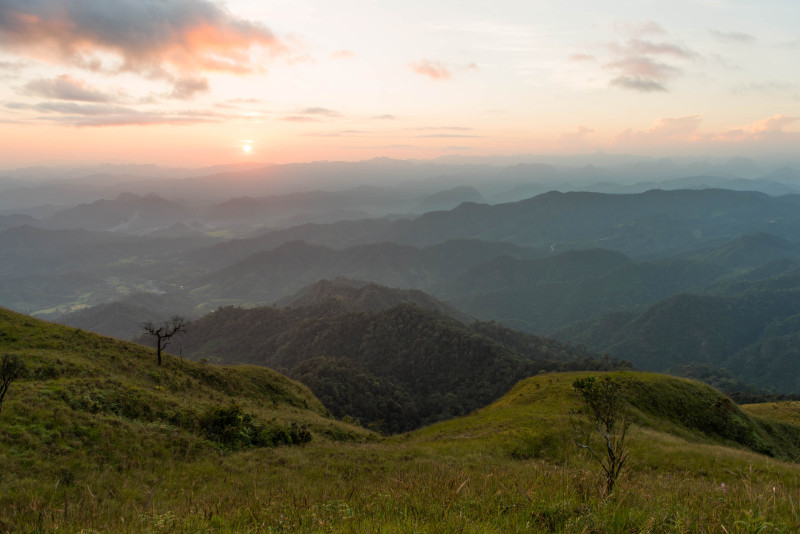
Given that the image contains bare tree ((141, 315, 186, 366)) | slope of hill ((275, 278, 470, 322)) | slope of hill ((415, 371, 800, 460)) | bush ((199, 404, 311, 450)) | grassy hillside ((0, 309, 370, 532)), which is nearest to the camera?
grassy hillside ((0, 309, 370, 532))

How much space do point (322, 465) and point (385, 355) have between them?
338 feet

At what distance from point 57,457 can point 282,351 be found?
119m

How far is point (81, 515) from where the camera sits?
16.7 feet

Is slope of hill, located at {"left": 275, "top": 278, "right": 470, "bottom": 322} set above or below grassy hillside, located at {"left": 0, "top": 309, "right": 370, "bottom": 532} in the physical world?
below

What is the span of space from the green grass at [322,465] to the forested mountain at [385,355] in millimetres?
40719

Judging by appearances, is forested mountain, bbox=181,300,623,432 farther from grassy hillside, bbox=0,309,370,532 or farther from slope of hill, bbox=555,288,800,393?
slope of hill, bbox=555,288,800,393

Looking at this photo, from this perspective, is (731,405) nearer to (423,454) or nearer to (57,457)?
(423,454)

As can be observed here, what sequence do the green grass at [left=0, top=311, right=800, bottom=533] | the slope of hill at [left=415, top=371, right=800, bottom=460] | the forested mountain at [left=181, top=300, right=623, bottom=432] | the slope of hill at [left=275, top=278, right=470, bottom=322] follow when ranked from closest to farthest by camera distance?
the green grass at [left=0, top=311, right=800, bottom=533]
the slope of hill at [left=415, top=371, right=800, bottom=460]
the forested mountain at [left=181, top=300, right=623, bottom=432]
the slope of hill at [left=275, top=278, right=470, bottom=322]

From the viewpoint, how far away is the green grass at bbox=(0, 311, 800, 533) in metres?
4.66

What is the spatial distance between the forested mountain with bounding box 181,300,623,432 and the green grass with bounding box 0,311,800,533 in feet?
134

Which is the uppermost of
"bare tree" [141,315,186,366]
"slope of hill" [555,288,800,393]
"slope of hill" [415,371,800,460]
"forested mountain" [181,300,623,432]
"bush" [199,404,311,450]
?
"bare tree" [141,315,186,366]

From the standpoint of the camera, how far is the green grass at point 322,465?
4656 millimetres

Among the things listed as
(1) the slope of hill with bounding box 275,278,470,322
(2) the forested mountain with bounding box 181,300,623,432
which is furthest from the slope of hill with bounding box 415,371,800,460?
(1) the slope of hill with bounding box 275,278,470,322

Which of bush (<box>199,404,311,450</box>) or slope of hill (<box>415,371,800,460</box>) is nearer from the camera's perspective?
Result: bush (<box>199,404,311,450</box>)
